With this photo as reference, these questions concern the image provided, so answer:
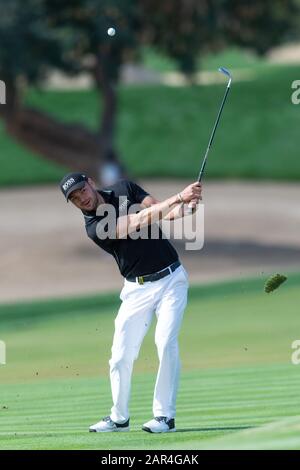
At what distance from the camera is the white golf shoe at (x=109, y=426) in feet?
34.3

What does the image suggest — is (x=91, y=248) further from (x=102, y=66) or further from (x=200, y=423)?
(x=200, y=423)

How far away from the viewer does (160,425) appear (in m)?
10.2

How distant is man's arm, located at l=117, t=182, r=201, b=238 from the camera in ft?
33.0

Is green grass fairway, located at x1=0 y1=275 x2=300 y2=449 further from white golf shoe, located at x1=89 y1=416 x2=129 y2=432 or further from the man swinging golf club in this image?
the man swinging golf club

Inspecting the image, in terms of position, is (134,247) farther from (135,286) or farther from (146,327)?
(146,327)

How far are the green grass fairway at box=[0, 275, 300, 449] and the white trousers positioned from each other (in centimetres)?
26

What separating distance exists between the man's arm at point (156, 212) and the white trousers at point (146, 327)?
1.51ft

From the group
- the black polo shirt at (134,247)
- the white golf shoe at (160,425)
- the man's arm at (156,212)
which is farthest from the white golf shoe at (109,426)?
the man's arm at (156,212)

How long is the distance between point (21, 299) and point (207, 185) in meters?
14.2

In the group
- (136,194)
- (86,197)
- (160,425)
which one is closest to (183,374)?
(136,194)

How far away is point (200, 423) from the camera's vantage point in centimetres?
1060

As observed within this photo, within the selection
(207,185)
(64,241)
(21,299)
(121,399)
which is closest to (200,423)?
(121,399)

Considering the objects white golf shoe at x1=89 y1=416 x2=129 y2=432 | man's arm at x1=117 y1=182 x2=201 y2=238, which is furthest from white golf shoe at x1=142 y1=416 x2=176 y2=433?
man's arm at x1=117 y1=182 x2=201 y2=238
